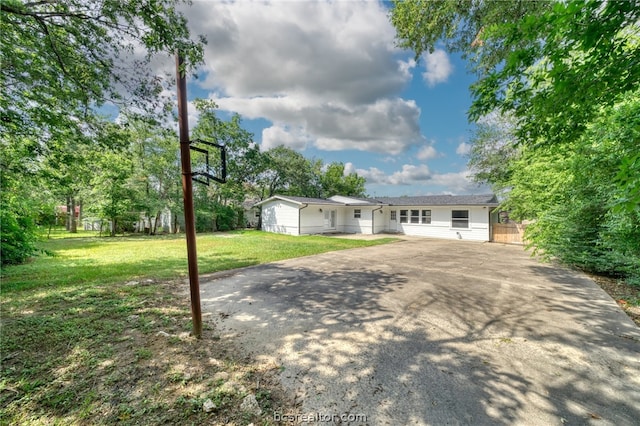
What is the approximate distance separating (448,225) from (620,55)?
15.9 metres

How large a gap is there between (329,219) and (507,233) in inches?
469

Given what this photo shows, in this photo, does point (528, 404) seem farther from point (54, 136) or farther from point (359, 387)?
point (54, 136)

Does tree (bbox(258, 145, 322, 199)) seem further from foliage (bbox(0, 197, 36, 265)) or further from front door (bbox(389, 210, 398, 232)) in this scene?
foliage (bbox(0, 197, 36, 265))

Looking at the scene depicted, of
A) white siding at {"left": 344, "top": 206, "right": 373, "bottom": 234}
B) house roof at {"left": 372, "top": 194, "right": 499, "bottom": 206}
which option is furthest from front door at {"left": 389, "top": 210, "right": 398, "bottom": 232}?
white siding at {"left": 344, "top": 206, "right": 373, "bottom": 234}

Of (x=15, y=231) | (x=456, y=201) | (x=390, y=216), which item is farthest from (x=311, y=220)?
(x=15, y=231)

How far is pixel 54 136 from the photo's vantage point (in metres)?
5.07

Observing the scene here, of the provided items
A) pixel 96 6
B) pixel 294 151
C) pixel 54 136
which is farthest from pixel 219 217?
pixel 96 6

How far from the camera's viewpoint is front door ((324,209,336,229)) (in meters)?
20.2

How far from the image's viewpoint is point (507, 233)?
576 inches

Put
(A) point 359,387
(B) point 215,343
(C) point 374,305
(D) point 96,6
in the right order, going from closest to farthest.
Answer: (A) point 359,387 → (B) point 215,343 → (D) point 96,6 → (C) point 374,305

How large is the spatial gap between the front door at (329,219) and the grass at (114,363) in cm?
1537

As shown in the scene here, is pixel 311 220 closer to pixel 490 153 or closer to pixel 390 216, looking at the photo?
pixel 390 216

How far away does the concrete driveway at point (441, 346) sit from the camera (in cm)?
209

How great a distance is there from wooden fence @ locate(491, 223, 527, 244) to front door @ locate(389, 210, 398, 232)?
21.3ft
